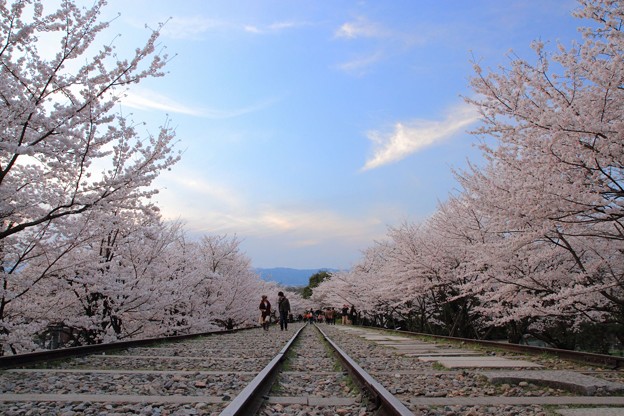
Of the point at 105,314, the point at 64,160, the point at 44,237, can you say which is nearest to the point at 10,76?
the point at 64,160

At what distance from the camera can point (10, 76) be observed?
7.48 m

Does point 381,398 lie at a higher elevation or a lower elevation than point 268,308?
lower

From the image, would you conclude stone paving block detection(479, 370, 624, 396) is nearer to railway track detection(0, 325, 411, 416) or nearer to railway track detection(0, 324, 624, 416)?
railway track detection(0, 324, 624, 416)

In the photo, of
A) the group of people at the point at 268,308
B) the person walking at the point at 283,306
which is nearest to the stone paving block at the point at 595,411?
the group of people at the point at 268,308

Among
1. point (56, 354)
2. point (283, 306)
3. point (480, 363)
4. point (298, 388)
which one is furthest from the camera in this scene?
point (283, 306)

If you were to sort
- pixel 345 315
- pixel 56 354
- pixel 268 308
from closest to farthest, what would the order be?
1. pixel 56 354
2. pixel 268 308
3. pixel 345 315

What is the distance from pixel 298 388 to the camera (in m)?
5.43

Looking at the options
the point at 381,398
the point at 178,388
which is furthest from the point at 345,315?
the point at 381,398

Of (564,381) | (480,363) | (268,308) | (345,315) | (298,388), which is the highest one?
(268,308)

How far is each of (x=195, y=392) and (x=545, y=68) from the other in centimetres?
713

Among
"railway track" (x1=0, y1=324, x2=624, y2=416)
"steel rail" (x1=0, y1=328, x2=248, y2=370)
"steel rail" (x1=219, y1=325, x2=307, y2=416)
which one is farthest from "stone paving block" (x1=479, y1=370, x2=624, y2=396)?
"steel rail" (x1=0, y1=328, x2=248, y2=370)

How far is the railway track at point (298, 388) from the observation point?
4.10m

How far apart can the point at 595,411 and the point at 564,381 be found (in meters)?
1.21

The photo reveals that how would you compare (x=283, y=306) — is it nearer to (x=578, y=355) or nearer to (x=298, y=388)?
(x=578, y=355)
